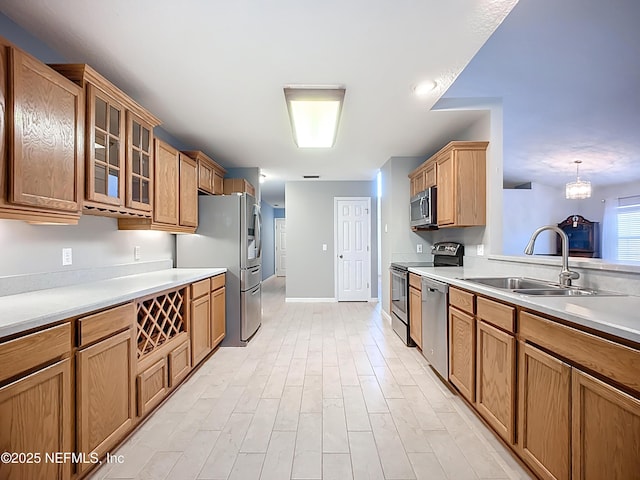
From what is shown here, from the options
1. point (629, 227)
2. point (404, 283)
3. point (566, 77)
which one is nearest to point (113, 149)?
point (404, 283)

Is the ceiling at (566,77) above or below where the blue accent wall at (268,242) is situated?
above

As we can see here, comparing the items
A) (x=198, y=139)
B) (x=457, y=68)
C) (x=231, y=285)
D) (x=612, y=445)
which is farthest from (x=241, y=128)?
(x=612, y=445)

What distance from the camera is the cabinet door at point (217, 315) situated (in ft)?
10.4

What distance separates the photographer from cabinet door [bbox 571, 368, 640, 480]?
39.1 inches

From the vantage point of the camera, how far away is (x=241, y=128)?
3293mm

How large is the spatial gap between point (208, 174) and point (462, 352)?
346cm

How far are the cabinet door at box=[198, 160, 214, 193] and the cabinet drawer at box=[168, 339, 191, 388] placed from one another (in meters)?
1.92

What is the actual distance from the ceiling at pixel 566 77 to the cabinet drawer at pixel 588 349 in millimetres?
1976

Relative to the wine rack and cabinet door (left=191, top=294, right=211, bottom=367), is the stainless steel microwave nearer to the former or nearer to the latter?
cabinet door (left=191, top=294, right=211, bottom=367)

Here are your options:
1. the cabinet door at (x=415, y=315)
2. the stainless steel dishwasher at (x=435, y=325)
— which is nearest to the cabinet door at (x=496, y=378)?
the stainless steel dishwasher at (x=435, y=325)

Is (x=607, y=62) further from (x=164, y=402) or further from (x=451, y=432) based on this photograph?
(x=164, y=402)

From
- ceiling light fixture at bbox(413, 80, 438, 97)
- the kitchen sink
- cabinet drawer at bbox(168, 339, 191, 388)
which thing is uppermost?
ceiling light fixture at bbox(413, 80, 438, 97)

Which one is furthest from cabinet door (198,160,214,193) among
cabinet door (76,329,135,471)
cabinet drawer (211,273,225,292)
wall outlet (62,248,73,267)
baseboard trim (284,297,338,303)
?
baseboard trim (284,297,338,303)

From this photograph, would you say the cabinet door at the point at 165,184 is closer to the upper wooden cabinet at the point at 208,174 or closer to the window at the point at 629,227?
the upper wooden cabinet at the point at 208,174
